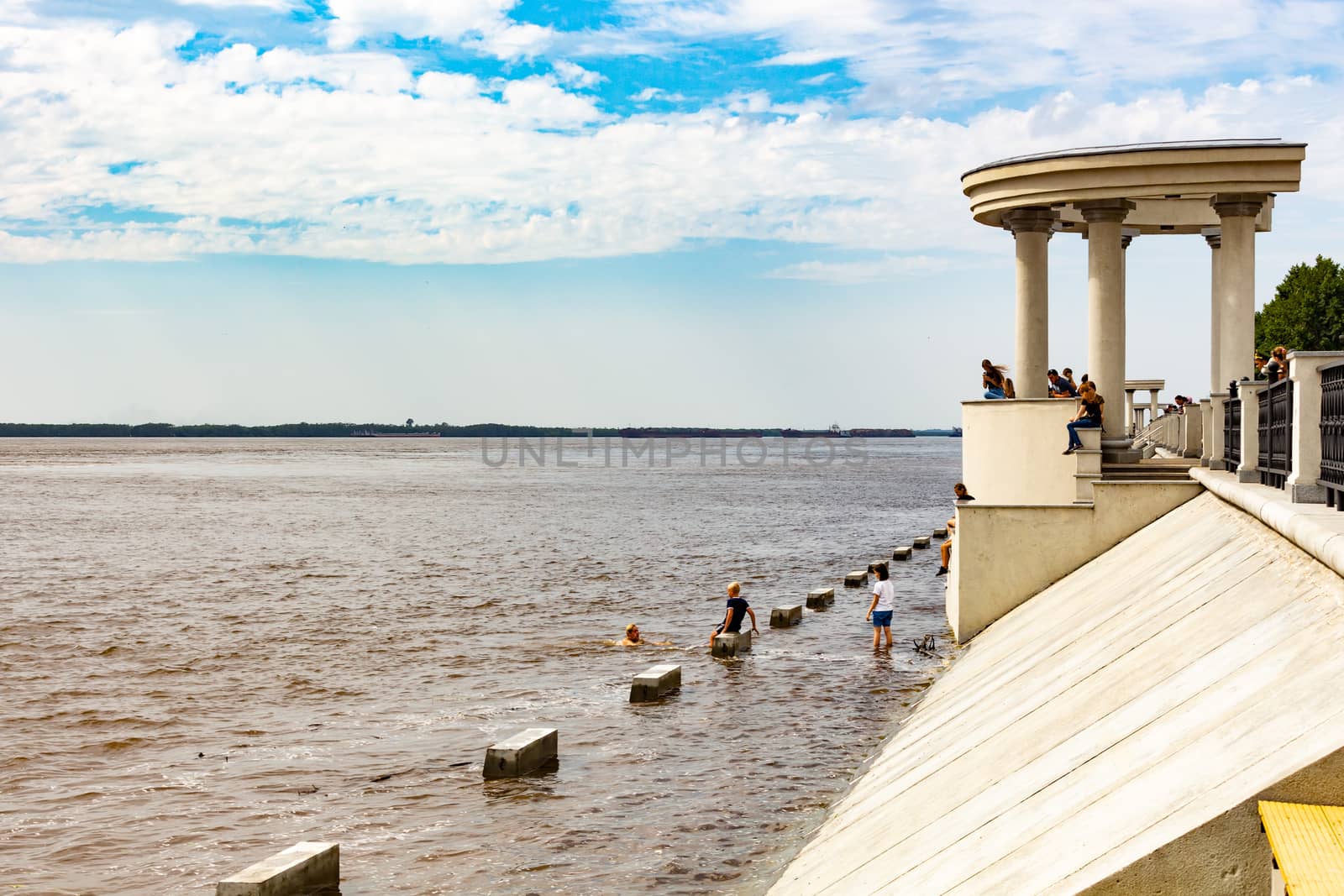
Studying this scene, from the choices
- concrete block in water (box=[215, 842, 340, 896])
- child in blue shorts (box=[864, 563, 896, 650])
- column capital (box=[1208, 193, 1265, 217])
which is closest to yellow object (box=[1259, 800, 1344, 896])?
concrete block in water (box=[215, 842, 340, 896])

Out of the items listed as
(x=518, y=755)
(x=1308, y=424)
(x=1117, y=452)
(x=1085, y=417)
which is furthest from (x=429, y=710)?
(x=1308, y=424)

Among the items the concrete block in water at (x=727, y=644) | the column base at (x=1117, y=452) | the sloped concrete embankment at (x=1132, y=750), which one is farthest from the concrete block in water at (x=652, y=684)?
the column base at (x=1117, y=452)

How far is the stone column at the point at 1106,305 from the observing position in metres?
20.2

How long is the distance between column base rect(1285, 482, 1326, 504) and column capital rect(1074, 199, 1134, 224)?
31.2 feet

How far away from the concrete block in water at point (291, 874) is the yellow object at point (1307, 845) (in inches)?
305

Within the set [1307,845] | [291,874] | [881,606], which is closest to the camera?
[1307,845]

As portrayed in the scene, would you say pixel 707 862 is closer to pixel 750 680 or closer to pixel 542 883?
pixel 542 883

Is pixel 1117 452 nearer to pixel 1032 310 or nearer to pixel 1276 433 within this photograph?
pixel 1032 310

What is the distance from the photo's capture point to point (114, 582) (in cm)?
3750

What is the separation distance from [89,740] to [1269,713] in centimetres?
1621

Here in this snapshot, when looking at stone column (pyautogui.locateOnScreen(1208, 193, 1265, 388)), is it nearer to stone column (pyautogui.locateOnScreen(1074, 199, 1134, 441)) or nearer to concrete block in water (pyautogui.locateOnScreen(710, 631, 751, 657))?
stone column (pyautogui.locateOnScreen(1074, 199, 1134, 441))

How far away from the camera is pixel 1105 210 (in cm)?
2012

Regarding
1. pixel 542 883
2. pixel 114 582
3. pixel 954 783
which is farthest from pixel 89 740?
pixel 114 582

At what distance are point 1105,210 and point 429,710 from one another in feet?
43.7
